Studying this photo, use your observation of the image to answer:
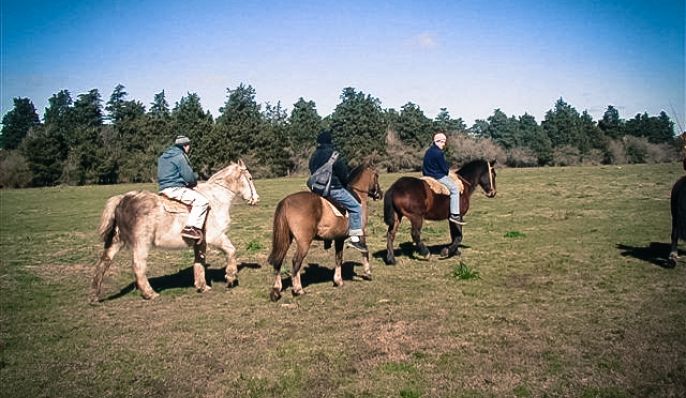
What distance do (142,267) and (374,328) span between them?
4844 millimetres

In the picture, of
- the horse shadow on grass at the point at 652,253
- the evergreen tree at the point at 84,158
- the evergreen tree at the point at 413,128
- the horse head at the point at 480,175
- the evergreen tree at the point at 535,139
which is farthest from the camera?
the evergreen tree at the point at 535,139

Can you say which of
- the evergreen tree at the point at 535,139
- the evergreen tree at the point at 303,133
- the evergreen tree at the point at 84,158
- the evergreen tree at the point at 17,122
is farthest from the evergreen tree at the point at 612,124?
the evergreen tree at the point at 17,122

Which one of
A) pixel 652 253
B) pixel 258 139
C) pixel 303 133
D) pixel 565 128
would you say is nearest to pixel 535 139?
pixel 565 128

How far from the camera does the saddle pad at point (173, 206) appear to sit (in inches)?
372

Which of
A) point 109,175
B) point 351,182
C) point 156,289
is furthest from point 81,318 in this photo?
point 109,175

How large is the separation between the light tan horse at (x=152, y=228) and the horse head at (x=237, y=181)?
1.1 inches

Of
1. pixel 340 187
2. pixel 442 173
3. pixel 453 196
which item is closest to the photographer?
pixel 340 187

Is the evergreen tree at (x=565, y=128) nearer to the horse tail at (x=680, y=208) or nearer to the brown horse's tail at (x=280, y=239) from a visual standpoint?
the horse tail at (x=680, y=208)

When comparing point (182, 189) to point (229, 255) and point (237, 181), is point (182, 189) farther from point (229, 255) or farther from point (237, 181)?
point (229, 255)

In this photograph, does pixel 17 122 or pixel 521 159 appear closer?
pixel 521 159

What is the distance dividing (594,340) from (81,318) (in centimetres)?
843

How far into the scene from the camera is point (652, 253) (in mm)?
12258

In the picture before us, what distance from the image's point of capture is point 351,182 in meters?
10.5

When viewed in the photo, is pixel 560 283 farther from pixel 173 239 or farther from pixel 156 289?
pixel 156 289
